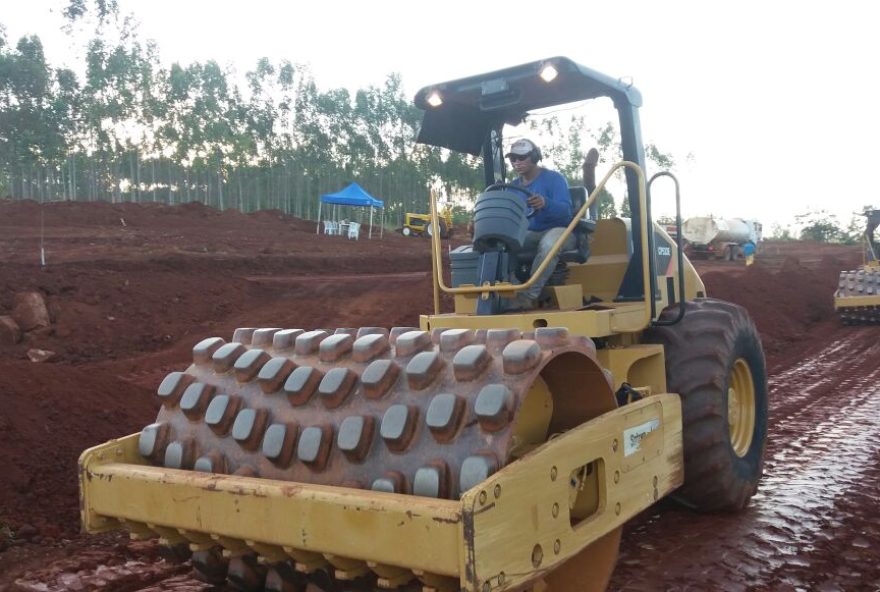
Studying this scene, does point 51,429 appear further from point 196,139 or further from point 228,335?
point 196,139

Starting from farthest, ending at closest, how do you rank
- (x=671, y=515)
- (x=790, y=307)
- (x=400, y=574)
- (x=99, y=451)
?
(x=790, y=307) < (x=671, y=515) < (x=99, y=451) < (x=400, y=574)

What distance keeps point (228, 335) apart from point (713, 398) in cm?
1038

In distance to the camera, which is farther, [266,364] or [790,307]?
[790,307]

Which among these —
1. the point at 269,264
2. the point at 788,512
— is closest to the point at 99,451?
the point at 788,512

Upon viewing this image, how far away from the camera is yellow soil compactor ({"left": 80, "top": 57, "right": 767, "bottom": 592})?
2.52 m

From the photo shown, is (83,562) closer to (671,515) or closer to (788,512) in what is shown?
(671,515)

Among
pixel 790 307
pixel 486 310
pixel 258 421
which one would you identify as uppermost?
pixel 486 310

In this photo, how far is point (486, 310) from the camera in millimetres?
4508

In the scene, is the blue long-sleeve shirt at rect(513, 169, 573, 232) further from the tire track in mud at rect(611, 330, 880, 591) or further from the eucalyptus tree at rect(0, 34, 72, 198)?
the eucalyptus tree at rect(0, 34, 72, 198)

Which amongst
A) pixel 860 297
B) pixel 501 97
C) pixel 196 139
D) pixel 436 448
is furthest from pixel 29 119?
pixel 436 448

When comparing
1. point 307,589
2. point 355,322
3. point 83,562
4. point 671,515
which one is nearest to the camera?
point 307,589

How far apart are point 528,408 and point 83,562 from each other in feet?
8.77

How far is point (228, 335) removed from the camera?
13562mm

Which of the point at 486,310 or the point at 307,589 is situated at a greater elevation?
the point at 486,310
